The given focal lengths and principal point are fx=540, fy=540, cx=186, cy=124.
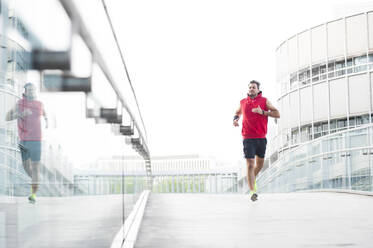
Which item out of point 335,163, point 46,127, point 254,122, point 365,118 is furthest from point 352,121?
point 46,127

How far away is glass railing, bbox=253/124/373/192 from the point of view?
32.7ft

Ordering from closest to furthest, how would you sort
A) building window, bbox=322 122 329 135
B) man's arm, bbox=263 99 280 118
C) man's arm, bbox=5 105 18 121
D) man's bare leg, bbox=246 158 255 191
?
man's arm, bbox=5 105 18 121, man's arm, bbox=263 99 280 118, man's bare leg, bbox=246 158 255 191, building window, bbox=322 122 329 135

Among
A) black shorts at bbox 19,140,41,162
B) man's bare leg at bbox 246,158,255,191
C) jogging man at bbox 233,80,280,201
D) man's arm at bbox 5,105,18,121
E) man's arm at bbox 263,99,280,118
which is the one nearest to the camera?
man's arm at bbox 5,105,18,121

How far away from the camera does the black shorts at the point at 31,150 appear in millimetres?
928

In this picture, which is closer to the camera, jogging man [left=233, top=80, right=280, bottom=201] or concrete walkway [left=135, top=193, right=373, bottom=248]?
concrete walkway [left=135, top=193, right=373, bottom=248]

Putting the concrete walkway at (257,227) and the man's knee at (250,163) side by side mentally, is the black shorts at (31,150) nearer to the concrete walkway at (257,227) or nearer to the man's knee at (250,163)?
the concrete walkway at (257,227)

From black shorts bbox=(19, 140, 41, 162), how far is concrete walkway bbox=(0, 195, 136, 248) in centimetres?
8

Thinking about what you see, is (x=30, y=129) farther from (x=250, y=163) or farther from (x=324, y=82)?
(x=324, y=82)

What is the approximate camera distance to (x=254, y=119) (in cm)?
693

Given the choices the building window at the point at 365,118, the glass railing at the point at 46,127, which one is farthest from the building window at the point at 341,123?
the glass railing at the point at 46,127

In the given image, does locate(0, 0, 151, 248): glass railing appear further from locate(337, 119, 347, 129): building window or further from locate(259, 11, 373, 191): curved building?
locate(337, 119, 347, 129): building window

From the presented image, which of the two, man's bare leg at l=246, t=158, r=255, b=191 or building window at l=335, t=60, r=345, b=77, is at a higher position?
building window at l=335, t=60, r=345, b=77

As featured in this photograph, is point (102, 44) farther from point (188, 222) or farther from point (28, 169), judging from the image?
point (188, 222)

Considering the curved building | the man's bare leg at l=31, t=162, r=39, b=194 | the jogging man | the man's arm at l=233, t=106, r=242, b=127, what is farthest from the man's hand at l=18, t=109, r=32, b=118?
the curved building
